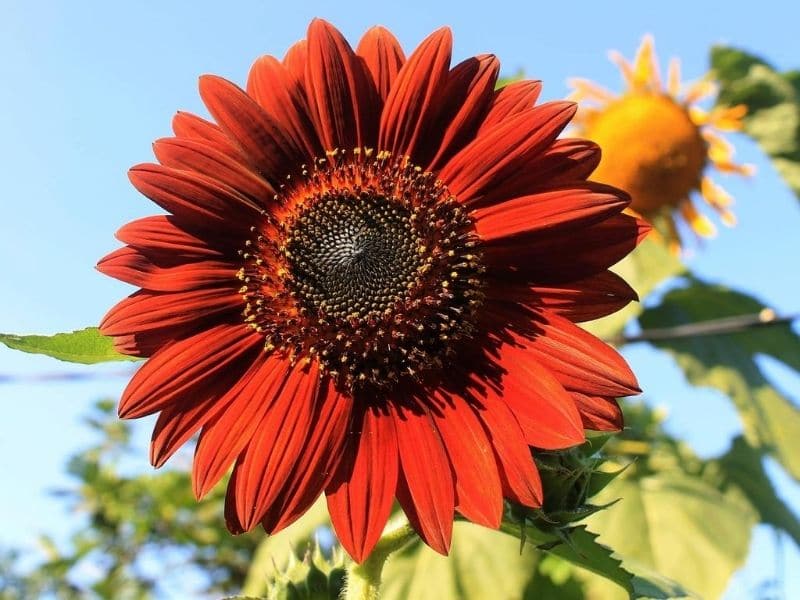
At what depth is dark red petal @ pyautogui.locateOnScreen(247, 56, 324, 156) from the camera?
1.22 m

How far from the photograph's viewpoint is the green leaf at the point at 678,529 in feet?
8.00

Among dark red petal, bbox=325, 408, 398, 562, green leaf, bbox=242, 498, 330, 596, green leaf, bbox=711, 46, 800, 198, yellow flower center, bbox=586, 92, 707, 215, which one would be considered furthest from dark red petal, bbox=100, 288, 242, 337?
green leaf, bbox=711, 46, 800, 198

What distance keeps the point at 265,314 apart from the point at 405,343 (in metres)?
0.22

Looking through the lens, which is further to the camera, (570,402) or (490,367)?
(490,367)

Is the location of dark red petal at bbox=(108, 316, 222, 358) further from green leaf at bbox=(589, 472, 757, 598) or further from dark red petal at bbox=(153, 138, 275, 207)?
green leaf at bbox=(589, 472, 757, 598)

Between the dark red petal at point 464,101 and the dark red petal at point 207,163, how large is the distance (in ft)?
0.91

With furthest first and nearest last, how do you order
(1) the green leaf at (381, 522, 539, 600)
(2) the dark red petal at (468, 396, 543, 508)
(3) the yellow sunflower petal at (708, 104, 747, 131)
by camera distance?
(3) the yellow sunflower petal at (708, 104, 747, 131) < (1) the green leaf at (381, 522, 539, 600) < (2) the dark red petal at (468, 396, 543, 508)

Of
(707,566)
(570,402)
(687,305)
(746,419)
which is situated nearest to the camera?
(570,402)

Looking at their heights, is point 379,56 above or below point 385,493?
above

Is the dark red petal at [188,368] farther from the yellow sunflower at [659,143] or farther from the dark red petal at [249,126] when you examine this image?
the yellow sunflower at [659,143]

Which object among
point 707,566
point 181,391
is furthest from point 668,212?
point 181,391

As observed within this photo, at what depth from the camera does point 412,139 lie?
1.26m

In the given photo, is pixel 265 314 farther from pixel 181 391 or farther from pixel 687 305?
pixel 687 305

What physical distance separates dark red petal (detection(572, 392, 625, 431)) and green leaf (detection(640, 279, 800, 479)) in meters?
2.36
